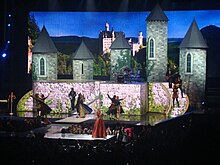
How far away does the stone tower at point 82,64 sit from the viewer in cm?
1459

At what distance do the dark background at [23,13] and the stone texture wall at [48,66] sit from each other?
34 centimetres

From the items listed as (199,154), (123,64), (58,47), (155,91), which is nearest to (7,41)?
(58,47)

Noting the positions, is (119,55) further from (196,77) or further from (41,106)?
(41,106)

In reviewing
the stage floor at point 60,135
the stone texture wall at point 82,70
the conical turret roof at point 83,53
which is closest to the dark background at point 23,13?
the conical turret roof at point 83,53

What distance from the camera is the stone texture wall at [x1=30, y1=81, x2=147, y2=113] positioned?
13594 mm

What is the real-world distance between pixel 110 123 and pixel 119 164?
339 inches

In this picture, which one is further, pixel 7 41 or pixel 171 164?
pixel 7 41

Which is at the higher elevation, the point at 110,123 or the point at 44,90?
the point at 44,90

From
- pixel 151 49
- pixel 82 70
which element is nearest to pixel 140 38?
pixel 151 49

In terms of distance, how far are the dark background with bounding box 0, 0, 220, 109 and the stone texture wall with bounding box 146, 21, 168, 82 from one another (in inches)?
26.6

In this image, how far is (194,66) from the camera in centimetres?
1358

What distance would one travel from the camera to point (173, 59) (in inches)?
547

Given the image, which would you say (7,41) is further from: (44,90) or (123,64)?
(123,64)

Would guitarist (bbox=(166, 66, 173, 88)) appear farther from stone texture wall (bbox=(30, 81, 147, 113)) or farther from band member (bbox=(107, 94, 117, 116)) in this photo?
band member (bbox=(107, 94, 117, 116))
